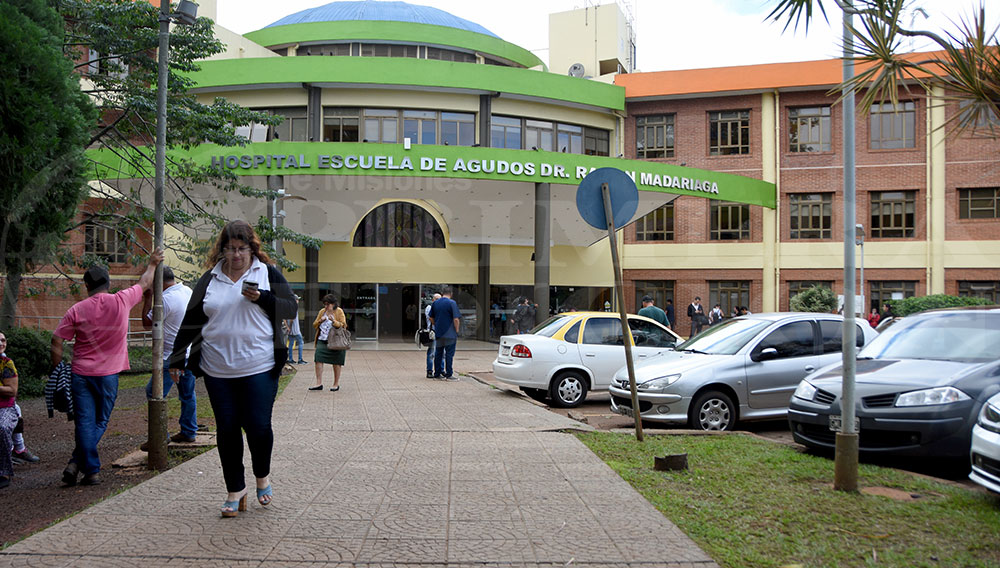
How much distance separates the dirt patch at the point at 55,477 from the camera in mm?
5297

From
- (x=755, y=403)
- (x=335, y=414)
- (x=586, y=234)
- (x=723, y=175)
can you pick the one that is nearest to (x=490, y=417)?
(x=335, y=414)

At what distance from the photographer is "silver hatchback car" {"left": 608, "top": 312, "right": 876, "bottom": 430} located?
9.51 m

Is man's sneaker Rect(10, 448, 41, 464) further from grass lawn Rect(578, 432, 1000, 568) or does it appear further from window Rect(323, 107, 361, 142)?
window Rect(323, 107, 361, 142)

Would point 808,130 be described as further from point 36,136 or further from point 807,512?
point 36,136

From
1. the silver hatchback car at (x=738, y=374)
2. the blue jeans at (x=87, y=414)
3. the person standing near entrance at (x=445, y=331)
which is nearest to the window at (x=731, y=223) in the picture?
the person standing near entrance at (x=445, y=331)

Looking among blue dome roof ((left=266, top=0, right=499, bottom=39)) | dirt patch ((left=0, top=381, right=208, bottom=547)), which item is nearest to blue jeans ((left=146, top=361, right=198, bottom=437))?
dirt patch ((left=0, top=381, right=208, bottom=547))

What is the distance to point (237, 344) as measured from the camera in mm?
4848

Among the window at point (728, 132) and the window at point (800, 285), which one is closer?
the window at point (800, 285)

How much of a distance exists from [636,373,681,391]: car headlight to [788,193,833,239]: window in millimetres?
24402

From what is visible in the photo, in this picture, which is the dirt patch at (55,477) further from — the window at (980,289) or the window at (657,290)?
the window at (980,289)

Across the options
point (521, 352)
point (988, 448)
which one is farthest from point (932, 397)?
point (521, 352)

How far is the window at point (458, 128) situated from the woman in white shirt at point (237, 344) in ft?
82.6

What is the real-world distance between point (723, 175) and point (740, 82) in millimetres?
5439

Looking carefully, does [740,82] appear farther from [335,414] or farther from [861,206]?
[335,414]
